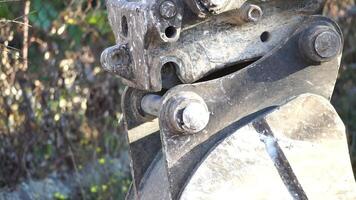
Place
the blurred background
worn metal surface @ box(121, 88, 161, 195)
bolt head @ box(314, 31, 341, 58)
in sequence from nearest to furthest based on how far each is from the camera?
bolt head @ box(314, 31, 341, 58), worn metal surface @ box(121, 88, 161, 195), the blurred background

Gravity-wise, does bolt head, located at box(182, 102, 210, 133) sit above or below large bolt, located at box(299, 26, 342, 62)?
below

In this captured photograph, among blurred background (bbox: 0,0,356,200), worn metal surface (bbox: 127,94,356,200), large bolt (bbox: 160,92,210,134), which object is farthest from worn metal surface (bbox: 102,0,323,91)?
blurred background (bbox: 0,0,356,200)

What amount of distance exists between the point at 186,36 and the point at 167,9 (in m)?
0.17

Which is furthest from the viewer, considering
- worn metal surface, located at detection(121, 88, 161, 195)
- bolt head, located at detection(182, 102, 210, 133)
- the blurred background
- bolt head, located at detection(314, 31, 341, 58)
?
the blurred background

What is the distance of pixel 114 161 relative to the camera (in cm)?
604

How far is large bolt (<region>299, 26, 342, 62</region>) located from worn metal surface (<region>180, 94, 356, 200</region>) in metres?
0.15

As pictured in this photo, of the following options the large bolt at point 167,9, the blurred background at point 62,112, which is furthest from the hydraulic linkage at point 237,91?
the blurred background at point 62,112

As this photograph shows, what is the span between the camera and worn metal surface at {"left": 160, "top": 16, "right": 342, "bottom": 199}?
126 inches

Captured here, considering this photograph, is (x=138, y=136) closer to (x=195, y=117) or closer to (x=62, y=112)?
(x=195, y=117)

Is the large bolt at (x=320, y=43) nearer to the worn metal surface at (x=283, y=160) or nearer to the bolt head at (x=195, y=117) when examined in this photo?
the worn metal surface at (x=283, y=160)

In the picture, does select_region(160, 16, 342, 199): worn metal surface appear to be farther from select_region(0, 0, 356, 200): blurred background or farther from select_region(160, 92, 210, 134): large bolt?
select_region(0, 0, 356, 200): blurred background

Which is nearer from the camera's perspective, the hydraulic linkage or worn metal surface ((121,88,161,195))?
the hydraulic linkage

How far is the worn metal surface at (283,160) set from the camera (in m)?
3.22

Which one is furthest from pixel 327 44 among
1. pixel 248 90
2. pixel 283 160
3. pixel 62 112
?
pixel 62 112
